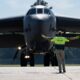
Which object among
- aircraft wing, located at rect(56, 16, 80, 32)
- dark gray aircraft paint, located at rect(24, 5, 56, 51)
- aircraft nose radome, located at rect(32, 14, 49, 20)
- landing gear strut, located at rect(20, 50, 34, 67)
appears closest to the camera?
dark gray aircraft paint, located at rect(24, 5, 56, 51)

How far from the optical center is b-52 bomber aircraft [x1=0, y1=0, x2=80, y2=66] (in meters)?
25.0

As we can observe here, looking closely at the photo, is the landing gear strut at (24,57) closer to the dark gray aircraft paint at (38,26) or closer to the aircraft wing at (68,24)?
the dark gray aircraft paint at (38,26)

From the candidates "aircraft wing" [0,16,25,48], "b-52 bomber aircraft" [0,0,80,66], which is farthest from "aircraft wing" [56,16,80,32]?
"aircraft wing" [0,16,25,48]

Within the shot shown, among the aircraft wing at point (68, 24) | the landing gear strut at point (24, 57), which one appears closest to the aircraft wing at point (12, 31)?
the landing gear strut at point (24, 57)

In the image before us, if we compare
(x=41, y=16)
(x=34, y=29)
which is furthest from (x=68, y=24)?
(x=34, y=29)

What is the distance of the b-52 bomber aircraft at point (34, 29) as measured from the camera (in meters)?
25.0

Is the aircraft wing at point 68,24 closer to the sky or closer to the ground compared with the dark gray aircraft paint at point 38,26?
closer to the ground

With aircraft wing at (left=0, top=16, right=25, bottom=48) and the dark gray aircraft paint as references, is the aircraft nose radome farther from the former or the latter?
aircraft wing at (left=0, top=16, right=25, bottom=48)

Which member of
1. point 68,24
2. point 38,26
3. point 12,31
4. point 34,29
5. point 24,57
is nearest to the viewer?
point 38,26

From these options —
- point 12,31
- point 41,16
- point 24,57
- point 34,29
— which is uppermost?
point 41,16

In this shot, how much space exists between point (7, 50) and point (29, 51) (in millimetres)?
75183

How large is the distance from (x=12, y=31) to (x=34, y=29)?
7908mm

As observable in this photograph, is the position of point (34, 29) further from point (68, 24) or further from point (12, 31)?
point (12, 31)

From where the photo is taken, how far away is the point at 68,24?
3180 centimetres
